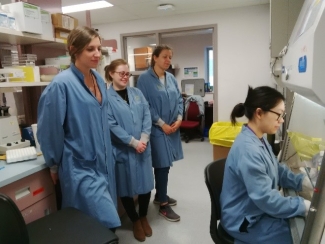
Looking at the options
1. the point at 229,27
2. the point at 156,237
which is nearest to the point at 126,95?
the point at 156,237

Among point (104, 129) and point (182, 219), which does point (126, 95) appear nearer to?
point (104, 129)

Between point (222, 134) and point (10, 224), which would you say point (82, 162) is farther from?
point (222, 134)

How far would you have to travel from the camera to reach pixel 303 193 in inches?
47.6

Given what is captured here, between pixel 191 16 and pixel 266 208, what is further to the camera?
pixel 191 16

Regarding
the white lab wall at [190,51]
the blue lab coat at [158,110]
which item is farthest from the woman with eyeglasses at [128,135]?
the white lab wall at [190,51]

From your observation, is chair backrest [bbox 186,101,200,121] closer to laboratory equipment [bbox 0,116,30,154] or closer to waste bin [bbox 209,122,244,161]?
waste bin [bbox 209,122,244,161]

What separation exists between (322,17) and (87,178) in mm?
1285

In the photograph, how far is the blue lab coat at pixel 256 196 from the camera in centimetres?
105

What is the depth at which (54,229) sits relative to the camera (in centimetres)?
123

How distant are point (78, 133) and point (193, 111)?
13.6ft

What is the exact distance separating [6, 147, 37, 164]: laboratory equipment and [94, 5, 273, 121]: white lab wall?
11.4 feet

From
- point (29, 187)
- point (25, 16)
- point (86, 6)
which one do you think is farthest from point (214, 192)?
point (86, 6)

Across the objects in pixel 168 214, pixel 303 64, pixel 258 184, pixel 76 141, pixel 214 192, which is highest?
pixel 303 64

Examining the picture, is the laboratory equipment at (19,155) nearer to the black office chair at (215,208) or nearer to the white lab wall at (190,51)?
the black office chair at (215,208)
